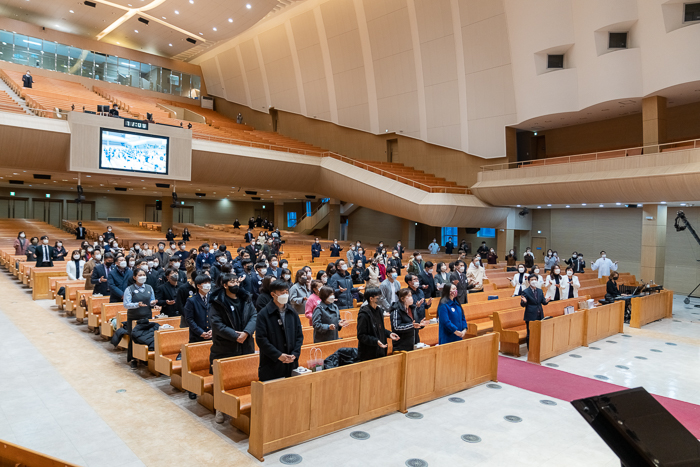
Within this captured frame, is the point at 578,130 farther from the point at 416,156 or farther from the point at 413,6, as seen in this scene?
the point at 413,6

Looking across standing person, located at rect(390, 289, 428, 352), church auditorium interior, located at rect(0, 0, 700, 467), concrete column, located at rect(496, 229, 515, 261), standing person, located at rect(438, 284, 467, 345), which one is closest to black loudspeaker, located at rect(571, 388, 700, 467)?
church auditorium interior, located at rect(0, 0, 700, 467)

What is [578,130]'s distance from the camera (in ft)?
67.6

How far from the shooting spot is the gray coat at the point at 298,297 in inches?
284

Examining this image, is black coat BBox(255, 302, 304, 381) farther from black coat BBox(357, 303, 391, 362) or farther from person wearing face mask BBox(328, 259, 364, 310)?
person wearing face mask BBox(328, 259, 364, 310)


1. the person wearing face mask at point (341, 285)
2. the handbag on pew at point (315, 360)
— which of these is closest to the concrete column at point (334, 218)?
the person wearing face mask at point (341, 285)

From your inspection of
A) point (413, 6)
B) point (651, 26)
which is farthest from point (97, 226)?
point (651, 26)

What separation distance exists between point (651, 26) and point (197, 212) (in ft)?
97.5

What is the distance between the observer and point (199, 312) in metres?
5.50

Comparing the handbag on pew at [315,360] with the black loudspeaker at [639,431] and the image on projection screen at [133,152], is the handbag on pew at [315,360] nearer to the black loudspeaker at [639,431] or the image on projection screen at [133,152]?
the black loudspeaker at [639,431]

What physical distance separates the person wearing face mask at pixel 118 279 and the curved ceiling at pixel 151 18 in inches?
734

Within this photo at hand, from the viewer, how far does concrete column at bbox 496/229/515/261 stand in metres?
21.1

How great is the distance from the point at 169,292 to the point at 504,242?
17317 millimetres

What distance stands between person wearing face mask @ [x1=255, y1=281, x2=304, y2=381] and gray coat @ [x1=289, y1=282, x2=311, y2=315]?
256 centimetres

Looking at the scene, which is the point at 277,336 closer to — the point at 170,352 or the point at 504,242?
the point at 170,352
